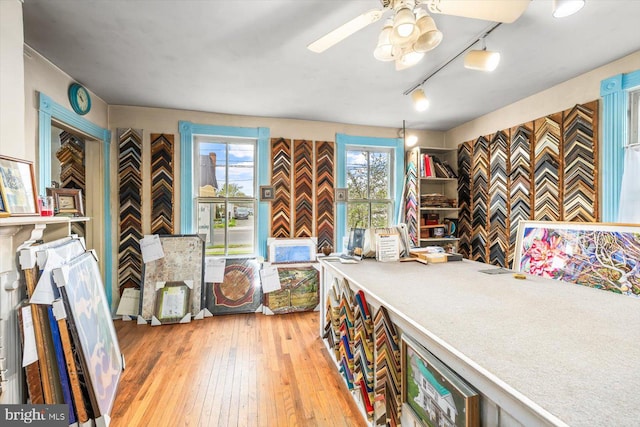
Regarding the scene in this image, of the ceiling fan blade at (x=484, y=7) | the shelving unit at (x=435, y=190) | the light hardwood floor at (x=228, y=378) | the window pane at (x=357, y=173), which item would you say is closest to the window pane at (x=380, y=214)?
the window pane at (x=357, y=173)

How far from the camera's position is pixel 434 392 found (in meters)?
1.07

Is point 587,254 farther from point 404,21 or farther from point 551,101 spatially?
point 404,21

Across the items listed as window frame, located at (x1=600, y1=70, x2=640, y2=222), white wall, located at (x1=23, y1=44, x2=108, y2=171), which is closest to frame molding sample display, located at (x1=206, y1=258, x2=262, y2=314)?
white wall, located at (x1=23, y1=44, x2=108, y2=171)

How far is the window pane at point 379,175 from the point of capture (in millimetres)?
4410

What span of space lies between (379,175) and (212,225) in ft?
8.38

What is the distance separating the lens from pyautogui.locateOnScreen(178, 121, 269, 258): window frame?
12.0 ft

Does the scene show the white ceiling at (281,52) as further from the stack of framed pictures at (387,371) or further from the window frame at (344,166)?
the stack of framed pictures at (387,371)

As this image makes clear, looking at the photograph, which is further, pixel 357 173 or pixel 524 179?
pixel 357 173

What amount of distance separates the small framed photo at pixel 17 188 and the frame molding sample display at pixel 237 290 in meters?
2.19

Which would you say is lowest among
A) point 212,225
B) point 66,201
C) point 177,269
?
point 177,269

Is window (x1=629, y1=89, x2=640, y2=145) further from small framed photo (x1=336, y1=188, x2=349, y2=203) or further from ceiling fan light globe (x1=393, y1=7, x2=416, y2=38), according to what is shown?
small framed photo (x1=336, y1=188, x2=349, y2=203)

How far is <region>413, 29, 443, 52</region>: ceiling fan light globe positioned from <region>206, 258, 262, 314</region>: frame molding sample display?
3081 millimetres

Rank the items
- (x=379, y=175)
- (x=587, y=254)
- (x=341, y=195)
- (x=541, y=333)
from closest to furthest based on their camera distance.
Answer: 1. (x=541, y=333)
2. (x=587, y=254)
3. (x=341, y=195)
4. (x=379, y=175)

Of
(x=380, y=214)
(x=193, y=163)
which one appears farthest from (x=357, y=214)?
(x=193, y=163)
